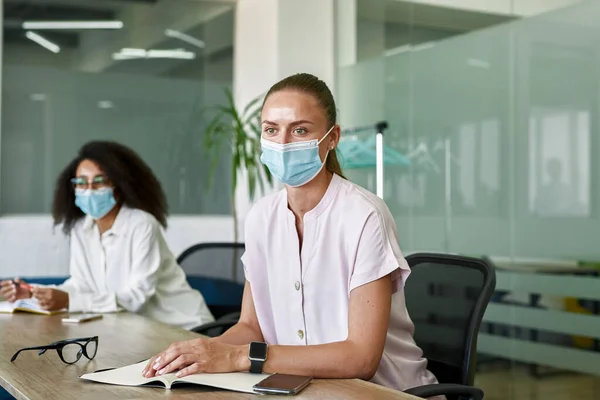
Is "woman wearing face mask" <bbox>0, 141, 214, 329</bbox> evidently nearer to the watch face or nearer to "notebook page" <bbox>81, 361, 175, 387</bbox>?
"notebook page" <bbox>81, 361, 175, 387</bbox>

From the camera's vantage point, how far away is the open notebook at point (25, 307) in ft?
9.58

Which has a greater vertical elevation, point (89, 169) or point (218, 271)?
point (89, 169)

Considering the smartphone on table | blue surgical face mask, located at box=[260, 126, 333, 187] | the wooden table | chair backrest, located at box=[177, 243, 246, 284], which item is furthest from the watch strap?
chair backrest, located at box=[177, 243, 246, 284]

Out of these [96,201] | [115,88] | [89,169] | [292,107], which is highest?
[115,88]

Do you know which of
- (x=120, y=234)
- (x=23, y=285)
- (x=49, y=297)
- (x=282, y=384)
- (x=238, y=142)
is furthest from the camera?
(x=238, y=142)

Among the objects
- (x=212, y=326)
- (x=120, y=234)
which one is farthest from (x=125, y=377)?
(x=120, y=234)

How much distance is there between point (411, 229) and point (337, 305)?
2.79 metres

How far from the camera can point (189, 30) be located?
19.9 feet

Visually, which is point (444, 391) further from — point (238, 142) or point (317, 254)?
point (238, 142)

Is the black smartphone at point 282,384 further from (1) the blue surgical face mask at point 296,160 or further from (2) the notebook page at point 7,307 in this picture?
(2) the notebook page at point 7,307

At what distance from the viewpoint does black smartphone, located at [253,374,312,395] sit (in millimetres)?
1557

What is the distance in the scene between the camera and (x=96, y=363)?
76.2 inches

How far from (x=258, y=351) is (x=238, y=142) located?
3.77 meters

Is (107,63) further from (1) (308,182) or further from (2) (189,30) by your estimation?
(1) (308,182)
